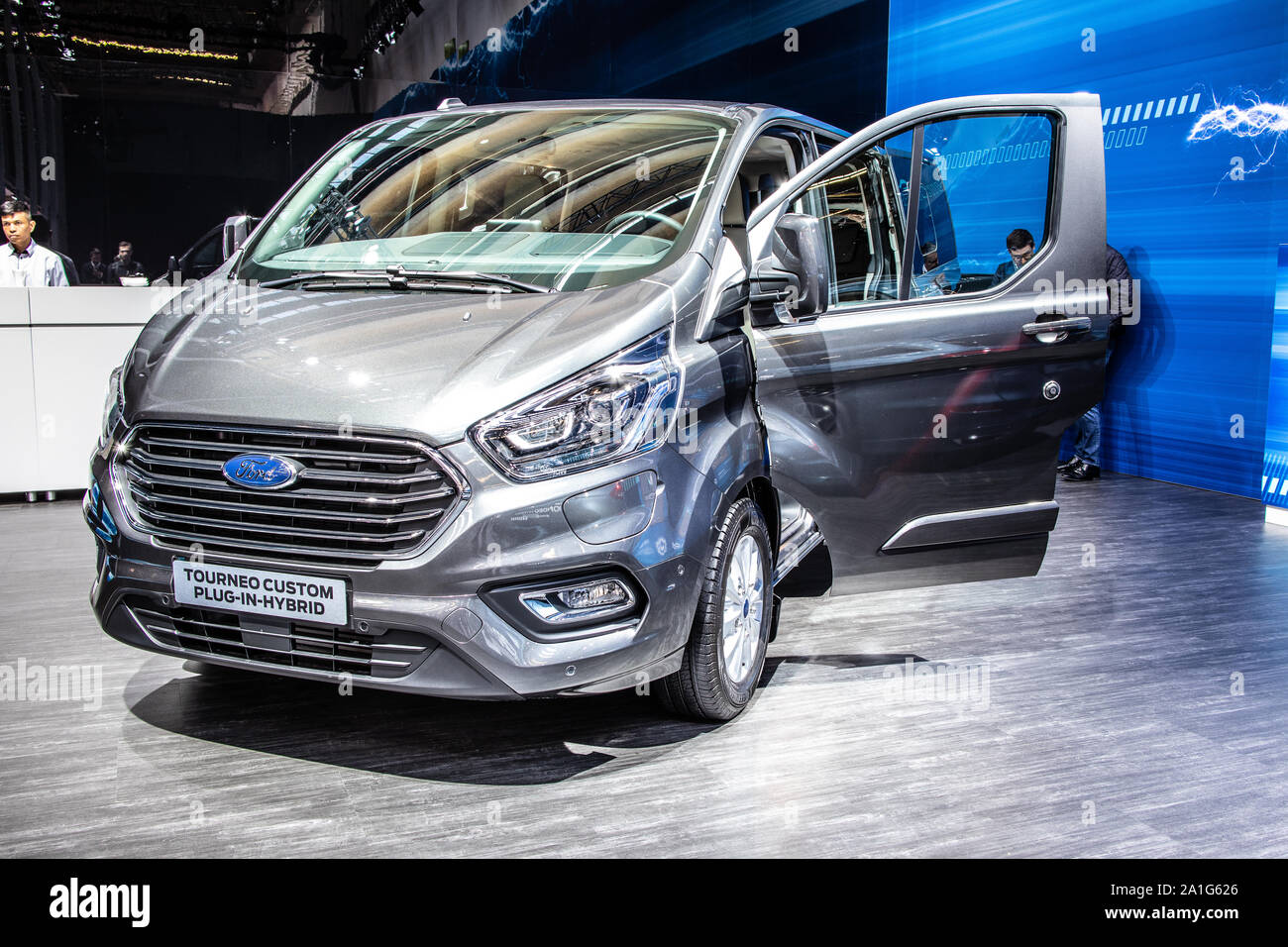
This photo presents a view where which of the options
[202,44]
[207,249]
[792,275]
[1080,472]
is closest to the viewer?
[792,275]

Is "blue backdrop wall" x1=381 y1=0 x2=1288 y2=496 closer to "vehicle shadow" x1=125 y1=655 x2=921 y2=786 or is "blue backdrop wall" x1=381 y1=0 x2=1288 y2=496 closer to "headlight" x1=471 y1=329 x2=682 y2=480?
"vehicle shadow" x1=125 y1=655 x2=921 y2=786

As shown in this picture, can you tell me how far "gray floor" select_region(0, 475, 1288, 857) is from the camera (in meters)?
2.79

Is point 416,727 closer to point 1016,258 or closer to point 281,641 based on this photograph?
point 281,641

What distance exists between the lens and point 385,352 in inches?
115

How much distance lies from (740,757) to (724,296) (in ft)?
4.13

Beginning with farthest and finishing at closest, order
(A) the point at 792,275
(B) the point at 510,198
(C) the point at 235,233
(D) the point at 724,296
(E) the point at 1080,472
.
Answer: (E) the point at 1080,472 → (C) the point at 235,233 → (B) the point at 510,198 → (A) the point at 792,275 → (D) the point at 724,296

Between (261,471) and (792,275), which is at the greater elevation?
(792,275)

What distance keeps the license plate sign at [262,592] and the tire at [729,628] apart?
94 cm

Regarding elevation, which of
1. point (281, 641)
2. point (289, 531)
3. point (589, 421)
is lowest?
point (281, 641)

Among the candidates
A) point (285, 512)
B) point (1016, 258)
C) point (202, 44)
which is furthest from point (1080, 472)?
point (202, 44)

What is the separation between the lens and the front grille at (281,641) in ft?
9.20

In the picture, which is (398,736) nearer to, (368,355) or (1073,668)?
(368,355)

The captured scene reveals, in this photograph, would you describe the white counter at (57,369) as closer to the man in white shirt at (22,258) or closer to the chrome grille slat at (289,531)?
the man in white shirt at (22,258)

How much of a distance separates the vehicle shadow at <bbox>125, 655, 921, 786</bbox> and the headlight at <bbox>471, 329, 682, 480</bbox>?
875mm
